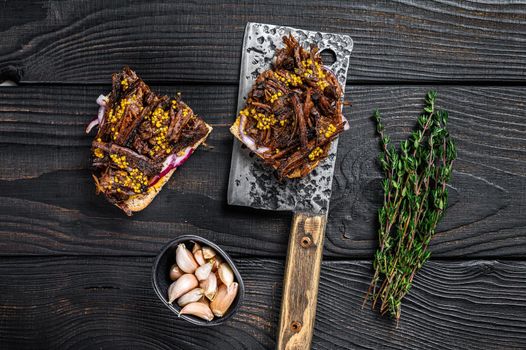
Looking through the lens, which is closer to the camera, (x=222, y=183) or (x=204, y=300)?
(x=204, y=300)

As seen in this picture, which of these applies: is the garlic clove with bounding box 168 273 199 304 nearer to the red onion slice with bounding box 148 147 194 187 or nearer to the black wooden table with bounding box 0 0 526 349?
the black wooden table with bounding box 0 0 526 349

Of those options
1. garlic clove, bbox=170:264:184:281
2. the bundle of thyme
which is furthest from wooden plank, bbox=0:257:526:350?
garlic clove, bbox=170:264:184:281

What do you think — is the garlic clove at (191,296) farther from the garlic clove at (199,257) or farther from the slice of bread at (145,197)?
the slice of bread at (145,197)

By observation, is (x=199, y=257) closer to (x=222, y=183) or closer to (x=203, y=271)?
(x=203, y=271)

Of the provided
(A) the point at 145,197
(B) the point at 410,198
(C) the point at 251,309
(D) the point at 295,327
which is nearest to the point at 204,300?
(C) the point at 251,309

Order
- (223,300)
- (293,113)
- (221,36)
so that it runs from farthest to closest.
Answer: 1. (221,36)
2. (223,300)
3. (293,113)

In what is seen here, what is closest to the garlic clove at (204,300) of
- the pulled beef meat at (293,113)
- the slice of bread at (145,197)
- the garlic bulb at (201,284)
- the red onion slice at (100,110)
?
the garlic bulb at (201,284)
